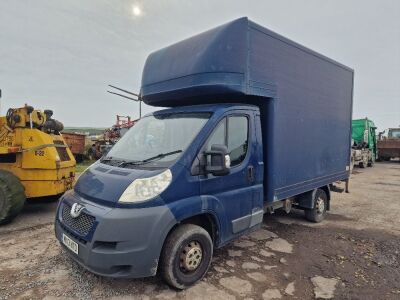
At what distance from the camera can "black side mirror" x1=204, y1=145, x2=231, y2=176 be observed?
3255mm

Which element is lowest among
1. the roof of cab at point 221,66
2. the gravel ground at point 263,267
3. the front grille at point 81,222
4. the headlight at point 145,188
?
the gravel ground at point 263,267

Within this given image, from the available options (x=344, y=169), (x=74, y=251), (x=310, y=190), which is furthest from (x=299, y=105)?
(x=74, y=251)

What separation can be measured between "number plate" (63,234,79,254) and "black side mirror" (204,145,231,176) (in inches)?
66.3

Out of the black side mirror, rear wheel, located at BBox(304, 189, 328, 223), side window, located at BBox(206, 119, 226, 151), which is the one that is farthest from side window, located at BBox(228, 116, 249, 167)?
rear wheel, located at BBox(304, 189, 328, 223)

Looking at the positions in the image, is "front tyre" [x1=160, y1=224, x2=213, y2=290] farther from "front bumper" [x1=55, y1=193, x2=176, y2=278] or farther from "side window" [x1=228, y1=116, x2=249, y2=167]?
"side window" [x1=228, y1=116, x2=249, y2=167]

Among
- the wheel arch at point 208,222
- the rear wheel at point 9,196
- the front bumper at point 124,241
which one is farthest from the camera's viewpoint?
the rear wheel at point 9,196

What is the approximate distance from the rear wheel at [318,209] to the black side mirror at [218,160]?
11.2 feet

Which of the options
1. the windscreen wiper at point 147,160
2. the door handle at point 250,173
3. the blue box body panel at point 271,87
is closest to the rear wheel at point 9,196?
the blue box body panel at point 271,87

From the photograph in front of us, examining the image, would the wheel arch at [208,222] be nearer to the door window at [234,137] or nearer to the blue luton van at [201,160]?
the blue luton van at [201,160]

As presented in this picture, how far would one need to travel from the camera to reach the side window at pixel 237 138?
3828mm

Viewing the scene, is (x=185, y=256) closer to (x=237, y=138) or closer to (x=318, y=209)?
(x=237, y=138)

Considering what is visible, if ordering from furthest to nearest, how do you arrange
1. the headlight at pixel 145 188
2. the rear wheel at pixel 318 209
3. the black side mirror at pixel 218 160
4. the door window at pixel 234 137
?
the rear wheel at pixel 318 209 → the door window at pixel 234 137 → the black side mirror at pixel 218 160 → the headlight at pixel 145 188

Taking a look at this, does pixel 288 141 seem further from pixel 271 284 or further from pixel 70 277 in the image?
pixel 70 277

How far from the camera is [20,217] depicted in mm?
6168
